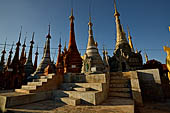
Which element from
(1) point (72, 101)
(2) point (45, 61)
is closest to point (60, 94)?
(1) point (72, 101)

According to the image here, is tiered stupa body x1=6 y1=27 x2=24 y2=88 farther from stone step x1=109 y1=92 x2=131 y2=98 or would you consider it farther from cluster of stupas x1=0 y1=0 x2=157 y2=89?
stone step x1=109 y1=92 x2=131 y2=98

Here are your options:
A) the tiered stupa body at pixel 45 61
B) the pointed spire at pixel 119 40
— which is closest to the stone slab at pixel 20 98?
the tiered stupa body at pixel 45 61

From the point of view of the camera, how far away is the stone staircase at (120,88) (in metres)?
5.38

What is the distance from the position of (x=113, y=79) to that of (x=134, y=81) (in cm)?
160

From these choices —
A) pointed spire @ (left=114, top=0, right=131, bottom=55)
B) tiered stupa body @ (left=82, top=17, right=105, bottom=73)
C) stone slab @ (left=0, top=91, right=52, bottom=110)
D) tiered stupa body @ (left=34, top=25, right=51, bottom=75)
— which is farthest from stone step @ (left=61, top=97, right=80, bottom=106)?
pointed spire @ (left=114, top=0, right=131, bottom=55)

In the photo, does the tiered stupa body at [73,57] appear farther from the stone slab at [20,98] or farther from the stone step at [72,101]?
the stone step at [72,101]

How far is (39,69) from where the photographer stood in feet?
59.1

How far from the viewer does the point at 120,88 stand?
19.2 feet

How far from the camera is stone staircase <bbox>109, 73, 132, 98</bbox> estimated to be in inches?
212

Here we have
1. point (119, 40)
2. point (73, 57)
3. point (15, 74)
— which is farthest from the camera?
point (119, 40)

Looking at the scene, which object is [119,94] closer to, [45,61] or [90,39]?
[90,39]

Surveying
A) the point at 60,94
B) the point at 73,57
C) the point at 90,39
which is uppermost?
the point at 90,39

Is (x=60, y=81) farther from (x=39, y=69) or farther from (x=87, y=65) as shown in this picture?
(x=39, y=69)

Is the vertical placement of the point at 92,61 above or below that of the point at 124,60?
below
